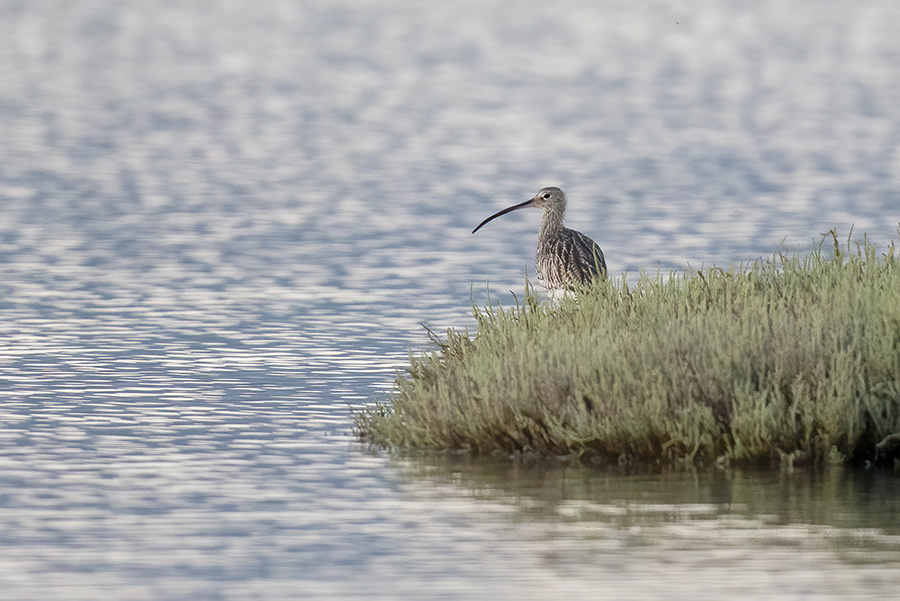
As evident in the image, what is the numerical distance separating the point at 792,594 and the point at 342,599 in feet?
6.77

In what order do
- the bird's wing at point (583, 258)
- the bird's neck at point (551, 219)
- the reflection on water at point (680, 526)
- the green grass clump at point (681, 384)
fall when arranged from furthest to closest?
the bird's neck at point (551, 219)
the bird's wing at point (583, 258)
the green grass clump at point (681, 384)
the reflection on water at point (680, 526)

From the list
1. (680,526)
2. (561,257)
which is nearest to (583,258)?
(561,257)

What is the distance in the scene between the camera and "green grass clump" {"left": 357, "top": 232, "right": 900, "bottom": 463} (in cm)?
1304

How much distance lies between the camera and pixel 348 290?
74.8 ft

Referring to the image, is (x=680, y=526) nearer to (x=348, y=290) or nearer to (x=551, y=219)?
(x=551, y=219)

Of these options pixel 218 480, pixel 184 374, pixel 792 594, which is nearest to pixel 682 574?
pixel 792 594

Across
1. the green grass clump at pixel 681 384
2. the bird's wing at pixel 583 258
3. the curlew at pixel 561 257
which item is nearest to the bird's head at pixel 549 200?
the curlew at pixel 561 257

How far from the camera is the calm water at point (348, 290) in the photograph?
35.4 feet

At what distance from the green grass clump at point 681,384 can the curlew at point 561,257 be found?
301 centimetres

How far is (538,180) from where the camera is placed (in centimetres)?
3747

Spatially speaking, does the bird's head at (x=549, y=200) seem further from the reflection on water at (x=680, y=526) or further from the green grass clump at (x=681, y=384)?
the reflection on water at (x=680, y=526)

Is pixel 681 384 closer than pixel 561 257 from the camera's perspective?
Yes

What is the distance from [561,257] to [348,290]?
5.17 metres

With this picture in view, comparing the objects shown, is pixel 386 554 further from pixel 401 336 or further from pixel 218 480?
pixel 401 336
